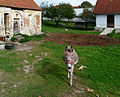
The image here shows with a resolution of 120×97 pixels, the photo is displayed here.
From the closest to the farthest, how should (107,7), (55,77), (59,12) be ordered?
(55,77)
(107,7)
(59,12)

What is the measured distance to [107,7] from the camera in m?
27.2

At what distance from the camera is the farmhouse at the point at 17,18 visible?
1484cm

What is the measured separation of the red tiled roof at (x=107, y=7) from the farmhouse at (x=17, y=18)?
12.6 meters

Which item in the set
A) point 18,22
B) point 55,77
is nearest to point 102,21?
point 18,22

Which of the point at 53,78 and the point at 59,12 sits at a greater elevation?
the point at 59,12

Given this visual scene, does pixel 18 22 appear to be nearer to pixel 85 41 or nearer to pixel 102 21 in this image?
pixel 85 41

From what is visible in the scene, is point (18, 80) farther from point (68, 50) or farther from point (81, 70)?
point (81, 70)

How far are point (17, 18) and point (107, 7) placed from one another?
17606 millimetres

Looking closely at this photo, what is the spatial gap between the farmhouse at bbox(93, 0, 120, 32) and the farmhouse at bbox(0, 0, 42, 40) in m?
12.4

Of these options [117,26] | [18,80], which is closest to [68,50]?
[18,80]

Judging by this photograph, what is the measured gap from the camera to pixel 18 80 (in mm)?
6500

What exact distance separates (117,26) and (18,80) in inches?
915

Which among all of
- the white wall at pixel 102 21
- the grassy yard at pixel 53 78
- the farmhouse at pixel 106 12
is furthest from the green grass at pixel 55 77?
the white wall at pixel 102 21

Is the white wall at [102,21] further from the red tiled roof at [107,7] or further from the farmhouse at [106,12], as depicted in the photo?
the red tiled roof at [107,7]
